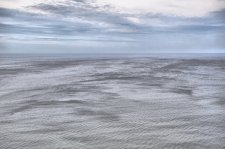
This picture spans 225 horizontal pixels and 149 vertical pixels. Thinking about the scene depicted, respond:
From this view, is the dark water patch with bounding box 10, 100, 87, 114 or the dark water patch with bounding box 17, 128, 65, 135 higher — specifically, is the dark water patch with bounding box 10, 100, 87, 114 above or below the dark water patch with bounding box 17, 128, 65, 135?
below

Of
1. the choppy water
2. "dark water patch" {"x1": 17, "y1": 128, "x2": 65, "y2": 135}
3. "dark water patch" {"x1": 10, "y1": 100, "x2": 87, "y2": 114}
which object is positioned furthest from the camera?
"dark water patch" {"x1": 10, "y1": 100, "x2": 87, "y2": 114}

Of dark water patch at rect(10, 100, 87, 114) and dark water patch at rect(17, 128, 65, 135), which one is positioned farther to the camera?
dark water patch at rect(10, 100, 87, 114)

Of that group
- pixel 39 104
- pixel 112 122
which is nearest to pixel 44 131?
pixel 112 122

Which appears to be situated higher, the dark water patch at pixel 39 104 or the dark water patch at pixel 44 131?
the dark water patch at pixel 44 131

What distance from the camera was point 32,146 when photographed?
740cm

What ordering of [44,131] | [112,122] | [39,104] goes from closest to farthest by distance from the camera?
[44,131], [112,122], [39,104]

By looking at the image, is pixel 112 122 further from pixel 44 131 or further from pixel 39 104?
pixel 39 104

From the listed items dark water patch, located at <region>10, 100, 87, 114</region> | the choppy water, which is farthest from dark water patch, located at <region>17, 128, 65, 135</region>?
dark water patch, located at <region>10, 100, 87, 114</region>

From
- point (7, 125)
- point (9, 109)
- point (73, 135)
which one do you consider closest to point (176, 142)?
point (73, 135)

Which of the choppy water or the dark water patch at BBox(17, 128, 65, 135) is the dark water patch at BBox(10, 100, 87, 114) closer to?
the choppy water

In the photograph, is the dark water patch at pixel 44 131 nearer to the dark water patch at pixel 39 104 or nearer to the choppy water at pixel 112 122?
the choppy water at pixel 112 122

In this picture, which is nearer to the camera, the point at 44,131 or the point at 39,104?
the point at 44,131

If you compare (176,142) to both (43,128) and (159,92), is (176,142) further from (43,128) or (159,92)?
(159,92)

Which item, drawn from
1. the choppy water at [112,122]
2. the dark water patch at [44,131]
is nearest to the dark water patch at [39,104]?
the choppy water at [112,122]
